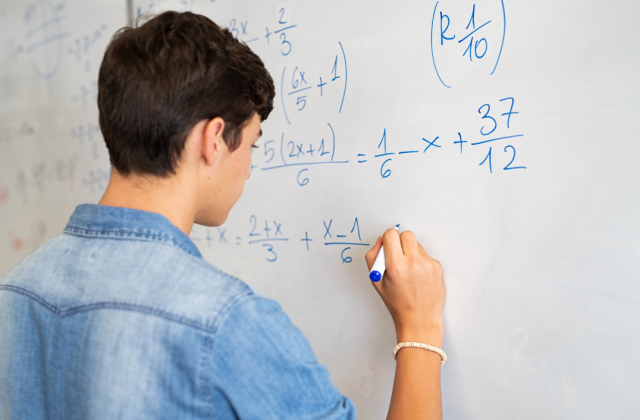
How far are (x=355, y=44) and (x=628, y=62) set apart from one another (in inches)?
15.8

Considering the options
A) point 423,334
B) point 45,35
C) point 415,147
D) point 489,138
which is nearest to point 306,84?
point 415,147

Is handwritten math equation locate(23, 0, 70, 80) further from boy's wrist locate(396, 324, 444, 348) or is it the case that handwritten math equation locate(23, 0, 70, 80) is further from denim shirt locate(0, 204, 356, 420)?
boy's wrist locate(396, 324, 444, 348)

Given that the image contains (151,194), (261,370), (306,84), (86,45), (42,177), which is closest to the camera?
(261,370)

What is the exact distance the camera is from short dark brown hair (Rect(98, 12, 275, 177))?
1.66 ft

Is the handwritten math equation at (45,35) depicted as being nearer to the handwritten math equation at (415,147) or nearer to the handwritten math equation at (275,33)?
the handwritten math equation at (275,33)

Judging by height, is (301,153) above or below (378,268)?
above

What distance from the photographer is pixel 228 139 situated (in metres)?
0.57

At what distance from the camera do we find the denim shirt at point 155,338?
435 mm

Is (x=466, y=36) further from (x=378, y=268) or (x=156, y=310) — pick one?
(x=156, y=310)

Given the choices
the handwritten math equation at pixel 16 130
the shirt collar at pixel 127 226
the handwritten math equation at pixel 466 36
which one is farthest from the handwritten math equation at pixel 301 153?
the handwritten math equation at pixel 16 130

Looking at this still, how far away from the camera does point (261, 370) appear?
0.44 m

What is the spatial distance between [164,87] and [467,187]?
0.44 meters

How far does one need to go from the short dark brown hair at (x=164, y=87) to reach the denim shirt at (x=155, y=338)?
0.28 feet

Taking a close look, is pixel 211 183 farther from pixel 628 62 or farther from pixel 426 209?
pixel 628 62
